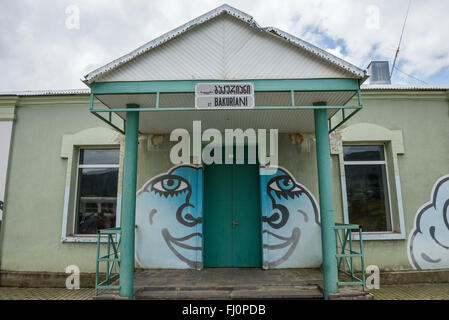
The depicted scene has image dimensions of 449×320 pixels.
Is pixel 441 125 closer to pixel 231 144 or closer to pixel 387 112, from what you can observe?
pixel 387 112

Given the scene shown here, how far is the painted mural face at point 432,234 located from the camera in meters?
6.00

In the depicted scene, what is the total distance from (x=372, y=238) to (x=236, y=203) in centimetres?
297

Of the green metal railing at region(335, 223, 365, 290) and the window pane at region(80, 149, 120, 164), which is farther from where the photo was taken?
the window pane at region(80, 149, 120, 164)

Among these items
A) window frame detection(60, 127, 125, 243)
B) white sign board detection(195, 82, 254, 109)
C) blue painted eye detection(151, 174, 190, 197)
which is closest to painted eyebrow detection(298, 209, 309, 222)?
blue painted eye detection(151, 174, 190, 197)

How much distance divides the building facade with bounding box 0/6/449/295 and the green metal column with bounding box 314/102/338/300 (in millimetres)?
1000

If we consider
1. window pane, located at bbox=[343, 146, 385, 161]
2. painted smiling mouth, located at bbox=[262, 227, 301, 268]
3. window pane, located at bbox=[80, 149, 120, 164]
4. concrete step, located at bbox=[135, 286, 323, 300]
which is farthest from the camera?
window pane, located at bbox=[80, 149, 120, 164]

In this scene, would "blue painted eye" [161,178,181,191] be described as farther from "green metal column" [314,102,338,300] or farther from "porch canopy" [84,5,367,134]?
"green metal column" [314,102,338,300]

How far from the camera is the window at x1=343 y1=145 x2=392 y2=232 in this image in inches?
249

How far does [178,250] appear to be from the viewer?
6.11 meters

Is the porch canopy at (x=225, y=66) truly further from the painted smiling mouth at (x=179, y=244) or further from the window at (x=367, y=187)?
the painted smiling mouth at (x=179, y=244)

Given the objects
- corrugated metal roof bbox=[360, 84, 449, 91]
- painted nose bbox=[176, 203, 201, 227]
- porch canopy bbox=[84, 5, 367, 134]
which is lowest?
painted nose bbox=[176, 203, 201, 227]

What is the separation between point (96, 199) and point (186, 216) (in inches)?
86.5

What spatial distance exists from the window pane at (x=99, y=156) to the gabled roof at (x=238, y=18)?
255cm
